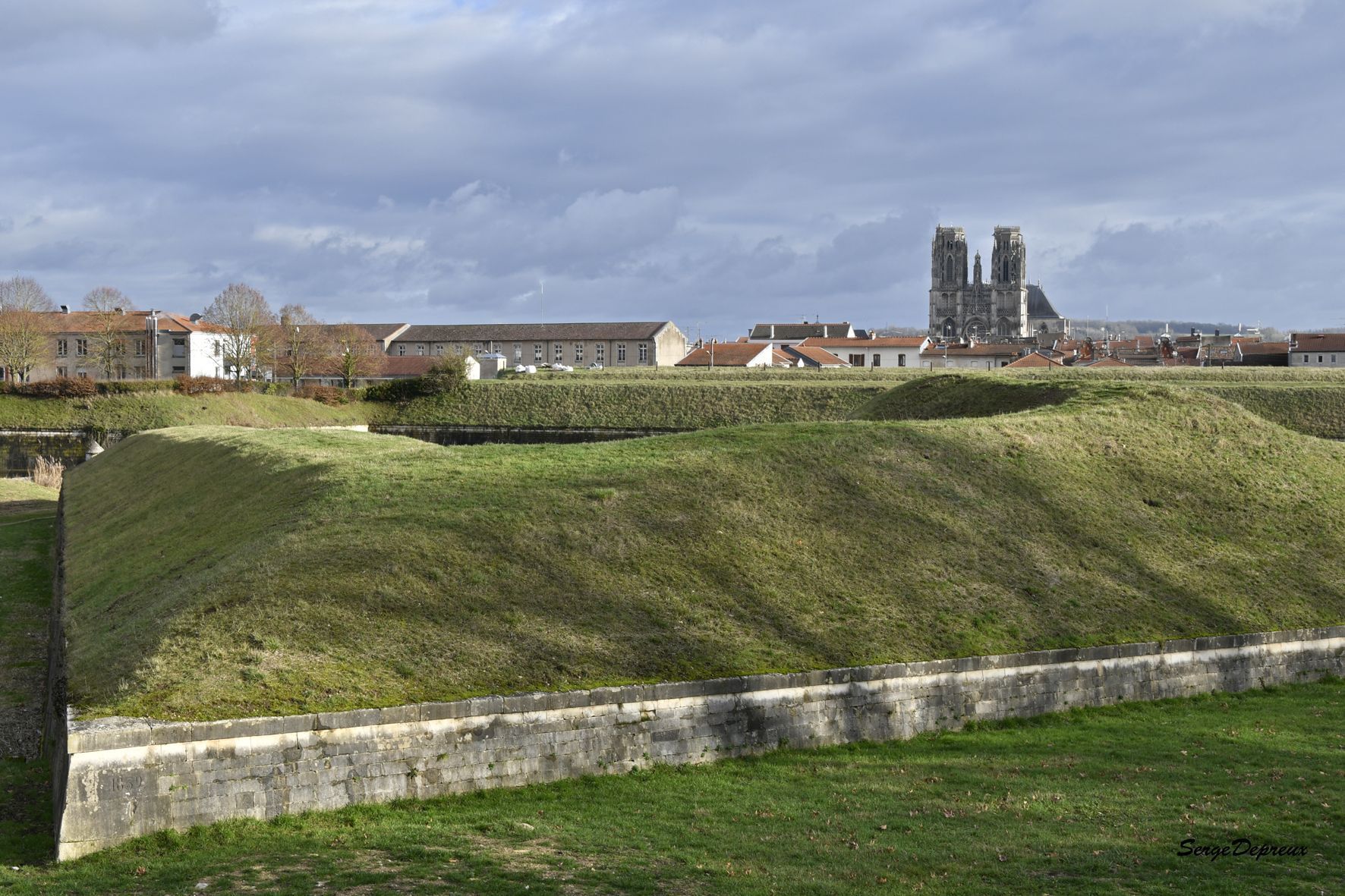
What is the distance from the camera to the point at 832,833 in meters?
11.7

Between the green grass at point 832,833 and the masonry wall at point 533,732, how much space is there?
28 cm

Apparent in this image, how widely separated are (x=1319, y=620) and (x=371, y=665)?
16561 mm

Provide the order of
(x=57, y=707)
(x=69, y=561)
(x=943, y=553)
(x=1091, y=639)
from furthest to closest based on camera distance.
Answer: (x=69, y=561)
(x=943, y=553)
(x=1091, y=639)
(x=57, y=707)

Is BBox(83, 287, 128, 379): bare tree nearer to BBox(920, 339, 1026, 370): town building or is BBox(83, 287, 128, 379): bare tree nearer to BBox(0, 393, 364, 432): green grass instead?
BBox(0, 393, 364, 432): green grass

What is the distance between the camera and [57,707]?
13547mm

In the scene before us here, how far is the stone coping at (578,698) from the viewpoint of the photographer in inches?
453

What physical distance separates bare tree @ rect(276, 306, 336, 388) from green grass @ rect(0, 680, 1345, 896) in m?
79.7

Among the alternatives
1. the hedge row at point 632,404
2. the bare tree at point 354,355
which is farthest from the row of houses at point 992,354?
the bare tree at point 354,355

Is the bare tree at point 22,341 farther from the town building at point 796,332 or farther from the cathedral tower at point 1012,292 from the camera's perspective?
the cathedral tower at point 1012,292

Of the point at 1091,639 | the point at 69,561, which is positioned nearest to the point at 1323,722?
the point at 1091,639

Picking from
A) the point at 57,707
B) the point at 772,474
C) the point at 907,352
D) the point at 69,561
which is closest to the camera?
the point at 57,707

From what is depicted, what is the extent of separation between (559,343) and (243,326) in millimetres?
32770

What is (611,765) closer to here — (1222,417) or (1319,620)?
(1319,620)

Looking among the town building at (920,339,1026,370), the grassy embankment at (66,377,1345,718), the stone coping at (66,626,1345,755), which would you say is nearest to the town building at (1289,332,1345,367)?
the town building at (920,339,1026,370)
